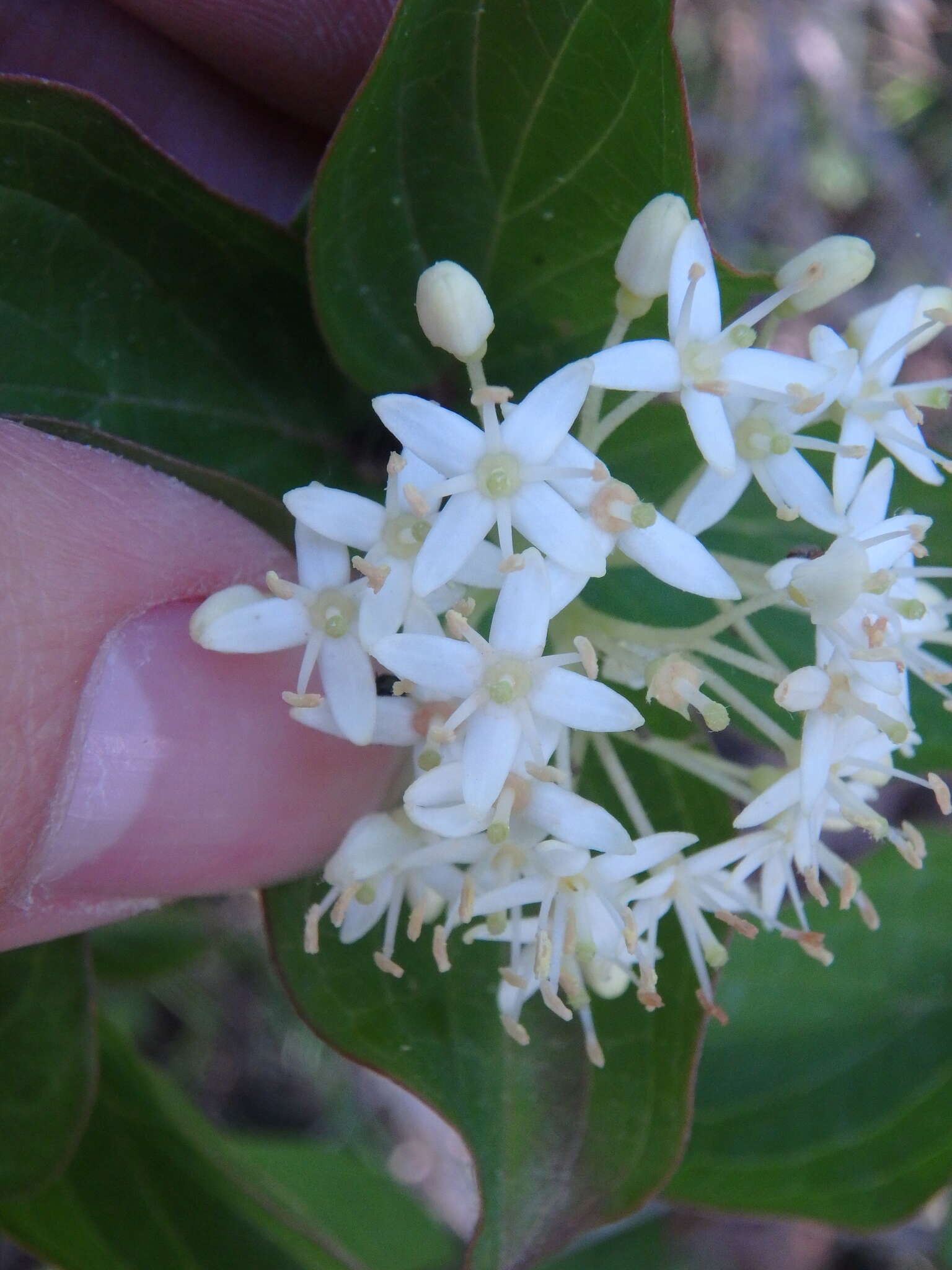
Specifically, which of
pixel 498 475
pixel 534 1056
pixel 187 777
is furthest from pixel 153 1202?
pixel 498 475

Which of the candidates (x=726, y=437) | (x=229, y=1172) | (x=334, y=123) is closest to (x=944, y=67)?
(x=334, y=123)

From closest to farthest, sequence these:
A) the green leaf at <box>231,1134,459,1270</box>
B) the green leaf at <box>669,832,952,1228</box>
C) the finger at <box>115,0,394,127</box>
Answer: the finger at <box>115,0,394,127</box> < the green leaf at <box>669,832,952,1228</box> < the green leaf at <box>231,1134,459,1270</box>

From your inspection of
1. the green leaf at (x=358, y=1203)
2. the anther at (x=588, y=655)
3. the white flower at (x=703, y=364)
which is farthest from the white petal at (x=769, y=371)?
the green leaf at (x=358, y=1203)

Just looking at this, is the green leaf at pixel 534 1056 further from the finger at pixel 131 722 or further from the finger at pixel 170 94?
the finger at pixel 170 94

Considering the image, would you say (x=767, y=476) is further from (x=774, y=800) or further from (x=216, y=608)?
(x=216, y=608)

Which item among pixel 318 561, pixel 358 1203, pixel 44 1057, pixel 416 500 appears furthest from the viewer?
pixel 358 1203

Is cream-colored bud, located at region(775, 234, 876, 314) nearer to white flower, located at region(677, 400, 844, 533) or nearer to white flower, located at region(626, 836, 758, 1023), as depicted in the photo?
white flower, located at region(677, 400, 844, 533)

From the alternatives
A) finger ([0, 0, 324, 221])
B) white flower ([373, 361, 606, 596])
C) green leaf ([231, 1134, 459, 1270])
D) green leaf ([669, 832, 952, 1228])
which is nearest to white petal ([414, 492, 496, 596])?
white flower ([373, 361, 606, 596])
